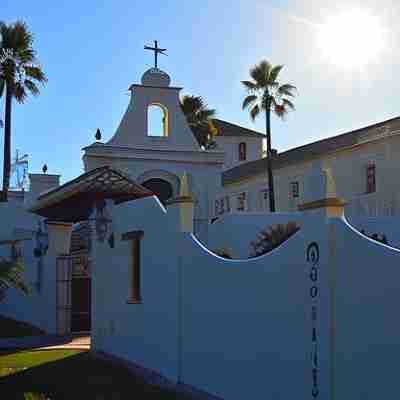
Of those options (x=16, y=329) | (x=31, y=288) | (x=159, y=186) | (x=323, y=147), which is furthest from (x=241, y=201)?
(x=16, y=329)

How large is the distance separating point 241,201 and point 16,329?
21843mm

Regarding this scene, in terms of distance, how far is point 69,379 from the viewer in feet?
42.5

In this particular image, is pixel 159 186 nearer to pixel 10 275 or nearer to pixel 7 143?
pixel 7 143

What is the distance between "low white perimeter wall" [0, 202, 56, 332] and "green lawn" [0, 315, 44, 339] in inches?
7.2

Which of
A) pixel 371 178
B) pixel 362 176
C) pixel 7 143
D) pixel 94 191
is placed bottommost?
pixel 94 191

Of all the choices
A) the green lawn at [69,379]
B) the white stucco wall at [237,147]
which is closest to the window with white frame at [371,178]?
the green lawn at [69,379]

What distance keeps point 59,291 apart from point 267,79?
21.9 metres

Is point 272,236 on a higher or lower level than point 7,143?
lower

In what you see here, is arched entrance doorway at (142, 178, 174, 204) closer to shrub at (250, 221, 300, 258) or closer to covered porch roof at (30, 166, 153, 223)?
shrub at (250, 221, 300, 258)

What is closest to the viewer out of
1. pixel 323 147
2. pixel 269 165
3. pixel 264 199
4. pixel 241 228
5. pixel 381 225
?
pixel 381 225

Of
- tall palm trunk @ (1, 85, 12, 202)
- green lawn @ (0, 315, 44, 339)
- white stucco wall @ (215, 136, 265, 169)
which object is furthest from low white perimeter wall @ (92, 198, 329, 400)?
white stucco wall @ (215, 136, 265, 169)

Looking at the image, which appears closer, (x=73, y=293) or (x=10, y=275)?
(x=10, y=275)

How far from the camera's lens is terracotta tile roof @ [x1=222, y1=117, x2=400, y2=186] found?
1243 inches

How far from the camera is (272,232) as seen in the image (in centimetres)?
1958
